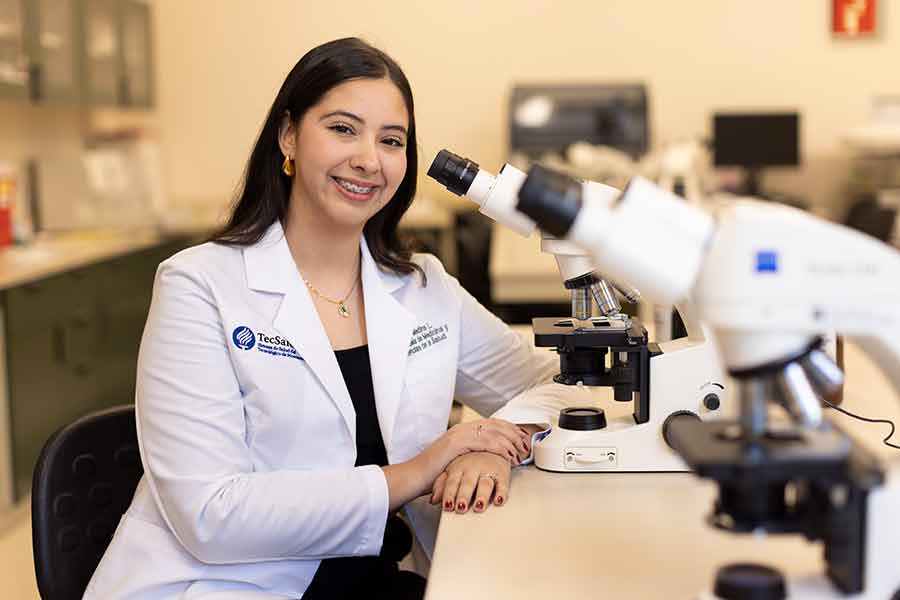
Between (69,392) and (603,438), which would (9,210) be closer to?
(69,392)

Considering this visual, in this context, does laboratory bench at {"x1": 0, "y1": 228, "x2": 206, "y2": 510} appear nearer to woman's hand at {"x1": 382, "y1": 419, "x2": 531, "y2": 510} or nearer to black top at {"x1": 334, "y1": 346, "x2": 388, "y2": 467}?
black top at {"x1": 334, "y1": 346, "x2": 388, "y2": 467}

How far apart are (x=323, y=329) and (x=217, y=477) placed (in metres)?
0.30

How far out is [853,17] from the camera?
5867mm

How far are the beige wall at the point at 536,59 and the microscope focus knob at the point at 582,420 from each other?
4409 mm

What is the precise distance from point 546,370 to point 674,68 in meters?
4.32

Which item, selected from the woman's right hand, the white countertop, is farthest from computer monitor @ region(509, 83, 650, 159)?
the woman's right hand

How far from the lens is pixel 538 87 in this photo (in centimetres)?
572

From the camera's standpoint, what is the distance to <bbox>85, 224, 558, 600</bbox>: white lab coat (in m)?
1.51

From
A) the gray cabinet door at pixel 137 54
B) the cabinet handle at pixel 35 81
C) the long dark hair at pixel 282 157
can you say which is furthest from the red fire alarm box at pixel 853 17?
the long dark hair at pixel 282 157

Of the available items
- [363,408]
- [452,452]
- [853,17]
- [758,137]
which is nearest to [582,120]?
[758,137]

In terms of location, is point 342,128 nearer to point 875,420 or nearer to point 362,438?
point 362,438

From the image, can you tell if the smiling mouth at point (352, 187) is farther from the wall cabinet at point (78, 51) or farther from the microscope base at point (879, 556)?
the wall cabinet at point (78, 51)

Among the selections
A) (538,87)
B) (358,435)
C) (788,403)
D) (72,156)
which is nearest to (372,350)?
(358,435)

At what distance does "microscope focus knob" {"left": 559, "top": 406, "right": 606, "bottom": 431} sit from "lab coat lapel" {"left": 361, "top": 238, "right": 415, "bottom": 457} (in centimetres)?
26
